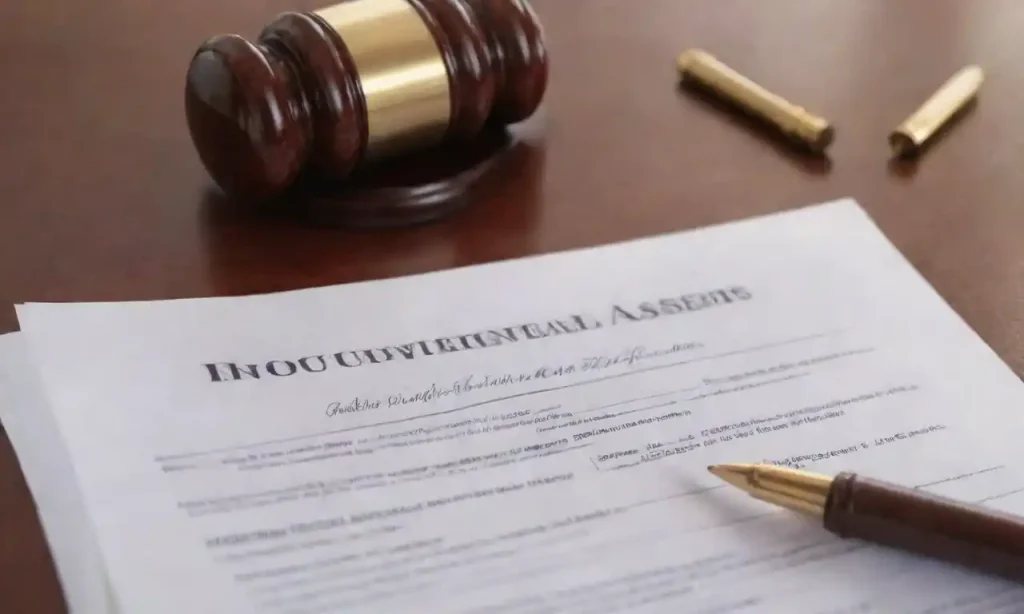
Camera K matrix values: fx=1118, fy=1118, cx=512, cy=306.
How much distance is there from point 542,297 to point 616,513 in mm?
144

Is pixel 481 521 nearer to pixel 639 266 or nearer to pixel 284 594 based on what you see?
pixel 284 594

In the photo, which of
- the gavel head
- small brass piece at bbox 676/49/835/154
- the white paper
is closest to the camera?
the white paper

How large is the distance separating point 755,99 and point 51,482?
18.5 inches

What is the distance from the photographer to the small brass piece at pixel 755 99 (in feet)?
2.19

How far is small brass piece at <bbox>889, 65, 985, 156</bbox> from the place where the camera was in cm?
67

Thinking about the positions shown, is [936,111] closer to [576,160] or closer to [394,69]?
[576,160]

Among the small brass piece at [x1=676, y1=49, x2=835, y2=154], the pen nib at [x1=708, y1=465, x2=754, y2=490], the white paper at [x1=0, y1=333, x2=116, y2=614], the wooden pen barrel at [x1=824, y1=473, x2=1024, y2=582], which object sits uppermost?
the small brass piece at [x1=676, y1=49, x2=835, y2=154]

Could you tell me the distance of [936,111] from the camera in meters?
0.69

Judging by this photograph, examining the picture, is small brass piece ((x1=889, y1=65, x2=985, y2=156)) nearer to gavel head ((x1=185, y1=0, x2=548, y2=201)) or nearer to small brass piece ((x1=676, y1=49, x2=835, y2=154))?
small brass piece ((x1=676, y1=49, x2=835, y2=154))

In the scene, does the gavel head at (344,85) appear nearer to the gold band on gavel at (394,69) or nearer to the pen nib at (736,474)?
the gold band on gavel at (394,69)

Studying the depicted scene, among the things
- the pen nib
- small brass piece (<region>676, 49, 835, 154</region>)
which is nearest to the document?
the pen nib

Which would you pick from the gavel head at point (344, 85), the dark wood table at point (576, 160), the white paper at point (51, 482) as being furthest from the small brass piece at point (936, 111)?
the white paper at point (51, 482)

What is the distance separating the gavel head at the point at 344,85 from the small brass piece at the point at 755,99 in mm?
160

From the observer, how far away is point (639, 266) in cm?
57
